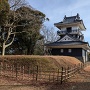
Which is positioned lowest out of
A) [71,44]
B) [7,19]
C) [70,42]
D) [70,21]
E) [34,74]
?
[34,74]

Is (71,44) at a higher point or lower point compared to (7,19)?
lower

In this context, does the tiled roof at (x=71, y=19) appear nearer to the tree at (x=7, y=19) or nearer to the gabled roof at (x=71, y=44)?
the gabled roof at (x=71, y=44)

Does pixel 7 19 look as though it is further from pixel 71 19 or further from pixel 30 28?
pixel 71 19

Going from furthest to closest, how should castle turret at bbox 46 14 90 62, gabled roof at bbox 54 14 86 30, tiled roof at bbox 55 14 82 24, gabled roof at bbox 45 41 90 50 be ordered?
tiled roof at bbox 55 14 82 24 → gabled roof at bbox 54 14 86 30 → castle turret at bbox 46 14 90 62 → gabled roof at bbox 45 41 90 50

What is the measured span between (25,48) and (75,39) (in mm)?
10855

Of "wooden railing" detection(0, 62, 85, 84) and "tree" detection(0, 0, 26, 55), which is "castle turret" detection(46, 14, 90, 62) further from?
"wooden railing" detection(0, 62, 85, 84)

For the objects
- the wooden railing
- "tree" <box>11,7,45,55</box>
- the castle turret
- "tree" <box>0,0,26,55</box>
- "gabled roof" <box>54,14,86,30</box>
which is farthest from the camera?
"gabled roof" <box>54,14,86,30</box>

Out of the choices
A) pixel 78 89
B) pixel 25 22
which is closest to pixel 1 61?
pixel 78 89

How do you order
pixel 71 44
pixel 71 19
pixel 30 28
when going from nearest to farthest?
pixel 30 28 < pixel 71 44 < pixel 71 19

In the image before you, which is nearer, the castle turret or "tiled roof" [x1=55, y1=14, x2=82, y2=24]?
the castle turret

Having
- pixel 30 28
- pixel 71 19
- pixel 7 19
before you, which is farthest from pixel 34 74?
pixel 71 19

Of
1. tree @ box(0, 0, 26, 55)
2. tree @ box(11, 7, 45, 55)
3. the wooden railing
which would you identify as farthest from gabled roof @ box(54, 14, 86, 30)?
the wooden railing

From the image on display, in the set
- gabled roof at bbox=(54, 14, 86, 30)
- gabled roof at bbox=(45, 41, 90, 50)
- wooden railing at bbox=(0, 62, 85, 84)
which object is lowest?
wooden railing at bbox=(0, 62, 85, 84)

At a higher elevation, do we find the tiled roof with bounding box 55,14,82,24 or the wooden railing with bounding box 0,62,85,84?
the tiled roof with bounding box 55,14,82,24
